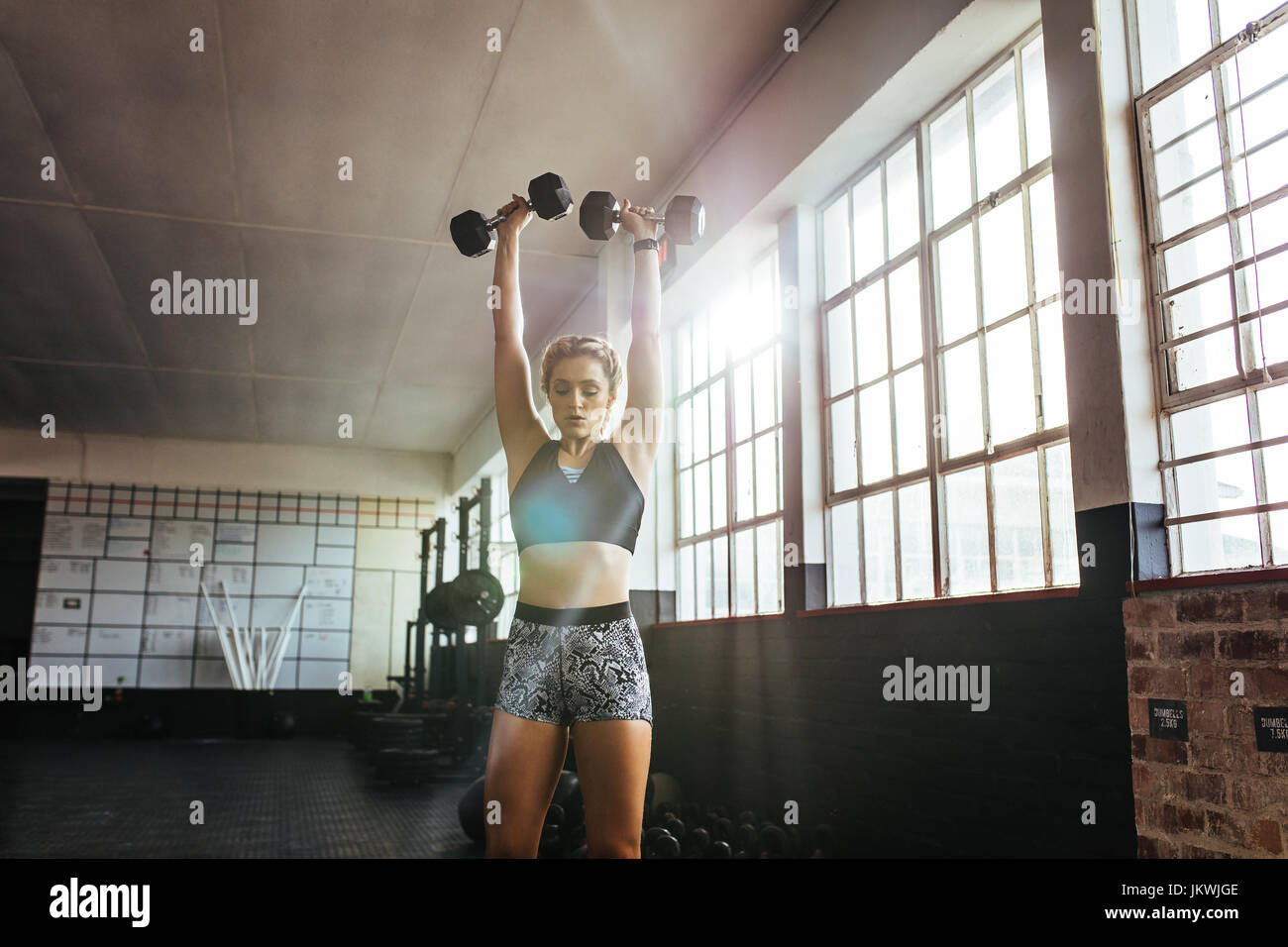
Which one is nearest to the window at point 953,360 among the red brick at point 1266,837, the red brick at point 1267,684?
the red brick at point 1267,684

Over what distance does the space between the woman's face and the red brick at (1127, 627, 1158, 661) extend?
1.30 m

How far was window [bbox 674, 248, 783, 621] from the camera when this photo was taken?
4.28 metres

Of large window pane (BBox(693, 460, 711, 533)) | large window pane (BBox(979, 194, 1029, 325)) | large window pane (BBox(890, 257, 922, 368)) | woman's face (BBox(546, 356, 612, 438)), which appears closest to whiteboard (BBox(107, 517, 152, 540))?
large window pane (BBox(693, 460, 711, 533))

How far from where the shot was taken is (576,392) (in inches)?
68.1

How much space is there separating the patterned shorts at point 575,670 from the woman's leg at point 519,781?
0.02 metres

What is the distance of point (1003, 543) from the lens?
2.83m

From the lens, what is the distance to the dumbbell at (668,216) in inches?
77.4

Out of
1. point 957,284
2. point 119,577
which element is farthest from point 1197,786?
point 119,577

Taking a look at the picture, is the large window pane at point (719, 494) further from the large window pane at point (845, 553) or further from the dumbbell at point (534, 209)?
the dumbbell at point (534, 209)

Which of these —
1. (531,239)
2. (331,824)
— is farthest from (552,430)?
(331,824)

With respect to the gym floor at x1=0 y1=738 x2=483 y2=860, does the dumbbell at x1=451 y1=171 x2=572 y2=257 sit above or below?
above

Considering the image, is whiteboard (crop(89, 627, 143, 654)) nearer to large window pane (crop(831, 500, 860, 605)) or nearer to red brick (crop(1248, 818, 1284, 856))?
large window pane (crop(831, 500, 860, 605))

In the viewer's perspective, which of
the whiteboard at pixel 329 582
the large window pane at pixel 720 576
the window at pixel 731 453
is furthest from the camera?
the whiteboard at pixel 329 582

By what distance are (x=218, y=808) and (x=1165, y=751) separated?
14.5 feet
